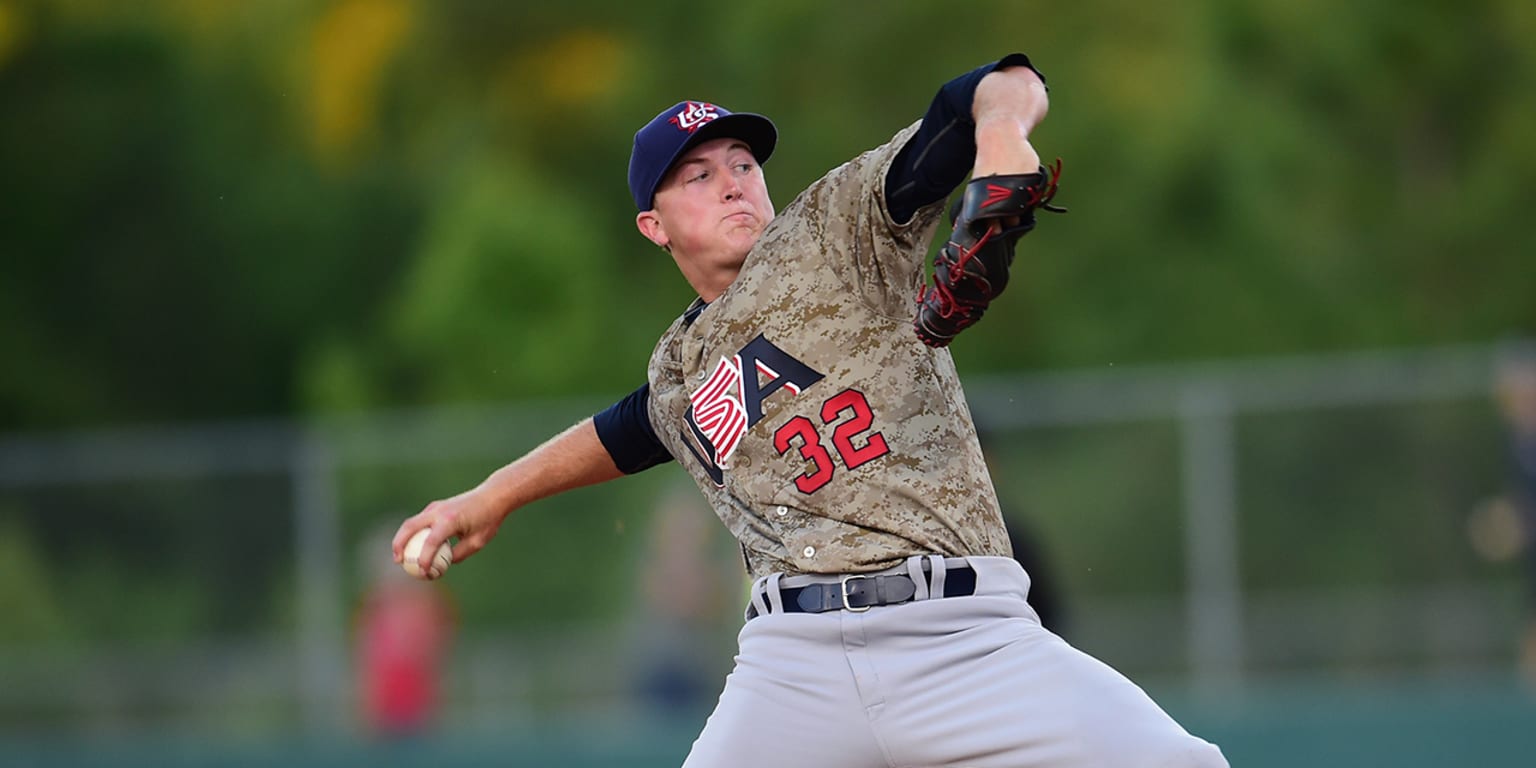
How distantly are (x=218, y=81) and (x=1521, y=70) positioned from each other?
46.5 feet

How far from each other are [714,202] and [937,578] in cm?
104

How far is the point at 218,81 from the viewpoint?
25.2 m

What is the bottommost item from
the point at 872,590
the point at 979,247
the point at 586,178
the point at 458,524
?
the point at 872,590

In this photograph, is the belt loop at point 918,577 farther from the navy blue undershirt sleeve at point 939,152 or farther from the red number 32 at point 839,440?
the navy blue undershirt sleeve at point 939,152

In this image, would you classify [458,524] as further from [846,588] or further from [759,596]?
[846,588]

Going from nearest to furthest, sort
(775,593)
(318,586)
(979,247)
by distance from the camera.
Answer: (979,247), (775,593), (318,586)

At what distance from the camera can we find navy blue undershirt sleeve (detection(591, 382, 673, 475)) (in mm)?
5344

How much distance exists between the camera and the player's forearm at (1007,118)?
13.1 ft

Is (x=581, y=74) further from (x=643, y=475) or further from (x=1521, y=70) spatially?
(x=643, y=475)

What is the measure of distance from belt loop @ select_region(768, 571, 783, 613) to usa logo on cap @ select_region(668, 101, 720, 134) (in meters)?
1.01

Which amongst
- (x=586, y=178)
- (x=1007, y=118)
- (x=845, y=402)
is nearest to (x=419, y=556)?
(x=845, y=402)

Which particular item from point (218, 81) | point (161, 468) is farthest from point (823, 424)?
point (218, 81)

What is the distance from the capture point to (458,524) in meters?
5.32

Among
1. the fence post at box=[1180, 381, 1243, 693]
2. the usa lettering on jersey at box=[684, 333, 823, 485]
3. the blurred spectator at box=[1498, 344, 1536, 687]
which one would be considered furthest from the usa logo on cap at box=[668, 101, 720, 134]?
the fence post at box=[1180, 381, 1243, 693]
